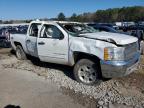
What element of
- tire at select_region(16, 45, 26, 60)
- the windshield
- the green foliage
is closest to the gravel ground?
the windshield

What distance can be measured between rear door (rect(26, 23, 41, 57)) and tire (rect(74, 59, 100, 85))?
2.41 meters

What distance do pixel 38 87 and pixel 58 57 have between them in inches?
52.8

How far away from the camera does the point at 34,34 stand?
32.2ft

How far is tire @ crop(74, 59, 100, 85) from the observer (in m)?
7.18

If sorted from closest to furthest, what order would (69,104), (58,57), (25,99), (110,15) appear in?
1. (69,104)
2. (25,99)
3. (58,57)
4. (110,15)

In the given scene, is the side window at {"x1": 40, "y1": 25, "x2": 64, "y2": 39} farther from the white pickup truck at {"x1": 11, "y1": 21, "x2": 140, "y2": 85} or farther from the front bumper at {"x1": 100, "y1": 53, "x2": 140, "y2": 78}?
the front bumper at {"x1": 100, "y1": 53, "x2": 140, "y2": 78}

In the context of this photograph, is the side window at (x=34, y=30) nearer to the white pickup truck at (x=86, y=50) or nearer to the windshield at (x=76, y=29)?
the white pickup truck at (x=86, y=50)

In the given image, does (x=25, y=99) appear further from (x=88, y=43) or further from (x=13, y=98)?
(x=88, y=43)

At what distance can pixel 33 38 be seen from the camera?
953 cm

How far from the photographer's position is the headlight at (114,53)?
21.9 feet

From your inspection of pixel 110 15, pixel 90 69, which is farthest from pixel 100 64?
pixel 110 15

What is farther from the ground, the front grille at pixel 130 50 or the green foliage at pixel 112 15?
the green foliage at pixel 112 15

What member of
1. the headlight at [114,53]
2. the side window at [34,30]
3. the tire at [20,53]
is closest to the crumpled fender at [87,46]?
the headlight at [114,53]

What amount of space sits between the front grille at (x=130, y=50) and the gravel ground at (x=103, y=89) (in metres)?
0.85
